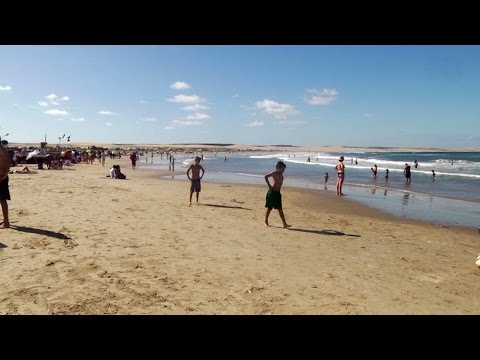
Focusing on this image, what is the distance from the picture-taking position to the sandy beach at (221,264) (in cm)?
449

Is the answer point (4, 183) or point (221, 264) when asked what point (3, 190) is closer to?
point (4, 183)

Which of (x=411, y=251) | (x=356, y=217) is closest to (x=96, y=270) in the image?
(x=411, y=251)

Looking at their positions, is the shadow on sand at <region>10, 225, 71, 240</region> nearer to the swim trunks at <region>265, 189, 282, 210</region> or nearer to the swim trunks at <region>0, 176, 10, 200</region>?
the swim trunks at <region>0, 176, 10, 200</region>

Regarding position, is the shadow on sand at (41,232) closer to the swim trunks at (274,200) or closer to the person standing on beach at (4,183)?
the person standing on beach at (4,183)

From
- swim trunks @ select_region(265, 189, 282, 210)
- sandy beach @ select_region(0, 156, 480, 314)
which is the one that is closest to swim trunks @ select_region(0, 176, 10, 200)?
sandy beach @ select_region(0, 156, 480, 314)

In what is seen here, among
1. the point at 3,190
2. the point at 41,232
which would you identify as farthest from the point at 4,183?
the point at 41,232

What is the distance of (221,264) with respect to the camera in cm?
605

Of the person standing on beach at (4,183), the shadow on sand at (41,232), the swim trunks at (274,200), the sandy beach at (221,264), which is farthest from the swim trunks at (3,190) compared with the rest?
the swim trunks at (274,200)

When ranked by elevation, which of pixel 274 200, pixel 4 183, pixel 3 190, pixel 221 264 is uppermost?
pixel 4 183

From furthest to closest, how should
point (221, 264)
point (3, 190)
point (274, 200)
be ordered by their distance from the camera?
point (274, 200)
point (3, 190)
point (221, 264)

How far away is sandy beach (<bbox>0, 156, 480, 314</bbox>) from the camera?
14.7 feet
